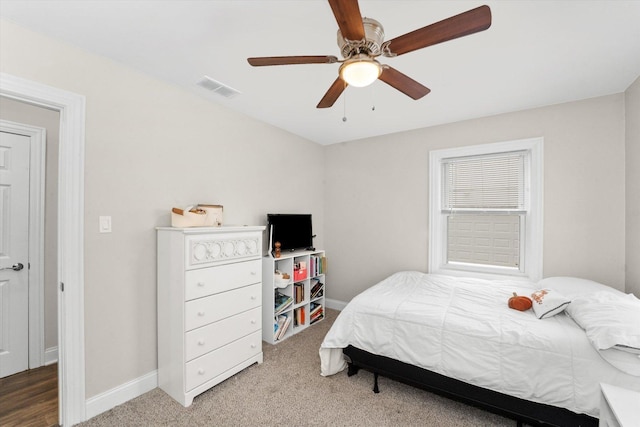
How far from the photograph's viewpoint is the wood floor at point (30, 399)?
186 cm

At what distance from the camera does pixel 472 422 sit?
6.15 ft

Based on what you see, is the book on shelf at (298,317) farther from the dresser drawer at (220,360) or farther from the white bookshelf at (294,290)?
the dresser drawer at (220,360)

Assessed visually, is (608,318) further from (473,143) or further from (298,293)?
(298,293)

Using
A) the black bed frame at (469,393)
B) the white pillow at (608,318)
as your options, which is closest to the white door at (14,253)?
the black bed frame at (469,393)

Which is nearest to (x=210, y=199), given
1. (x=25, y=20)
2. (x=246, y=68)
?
(x=246, y=68)

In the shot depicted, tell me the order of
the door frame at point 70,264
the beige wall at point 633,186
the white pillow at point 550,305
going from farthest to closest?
the beige wall at point 633,186 → the white pillow at point 550,305 → the door frame at point 70,264

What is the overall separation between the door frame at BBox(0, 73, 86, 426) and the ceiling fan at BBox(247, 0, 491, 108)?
4.59ft

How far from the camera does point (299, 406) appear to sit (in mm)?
2031

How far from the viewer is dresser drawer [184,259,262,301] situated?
2.08m

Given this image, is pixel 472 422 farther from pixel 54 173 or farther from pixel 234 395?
pixel 54 173

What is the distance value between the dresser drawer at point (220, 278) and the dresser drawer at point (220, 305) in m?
0.04

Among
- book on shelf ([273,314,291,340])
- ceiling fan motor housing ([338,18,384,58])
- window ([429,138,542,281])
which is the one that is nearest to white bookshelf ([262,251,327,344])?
book on shelf ([273,314,291,340])

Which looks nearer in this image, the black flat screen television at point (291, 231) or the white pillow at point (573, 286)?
the white pillow at point (573, 286)

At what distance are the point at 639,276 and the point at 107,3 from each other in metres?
4.14
